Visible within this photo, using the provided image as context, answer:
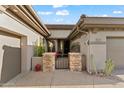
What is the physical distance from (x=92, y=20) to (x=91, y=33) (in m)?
0.95

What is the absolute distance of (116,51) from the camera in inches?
Answer: 506

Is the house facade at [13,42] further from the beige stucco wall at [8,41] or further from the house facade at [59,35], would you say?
the house facade at [59,35]

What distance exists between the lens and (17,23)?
413 inches

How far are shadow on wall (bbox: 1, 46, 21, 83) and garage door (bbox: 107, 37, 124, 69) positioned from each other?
5.27 m

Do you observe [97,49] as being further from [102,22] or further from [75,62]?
[75,62]

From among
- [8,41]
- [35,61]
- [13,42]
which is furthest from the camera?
[35,61]

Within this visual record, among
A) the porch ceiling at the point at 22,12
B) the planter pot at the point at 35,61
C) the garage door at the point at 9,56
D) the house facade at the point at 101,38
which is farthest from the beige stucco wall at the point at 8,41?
the house facade at the point at 101,38

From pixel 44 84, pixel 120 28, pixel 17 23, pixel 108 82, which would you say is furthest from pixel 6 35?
pixel 120 28

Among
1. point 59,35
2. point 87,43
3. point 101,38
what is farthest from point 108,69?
point 59,35

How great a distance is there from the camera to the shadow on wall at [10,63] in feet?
30.2

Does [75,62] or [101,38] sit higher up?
[101,38]

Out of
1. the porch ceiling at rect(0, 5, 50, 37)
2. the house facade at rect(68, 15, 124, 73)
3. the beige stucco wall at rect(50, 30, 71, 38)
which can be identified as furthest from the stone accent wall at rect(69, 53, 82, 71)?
the beige stucco wall at rect(50, 30, 71, 38)

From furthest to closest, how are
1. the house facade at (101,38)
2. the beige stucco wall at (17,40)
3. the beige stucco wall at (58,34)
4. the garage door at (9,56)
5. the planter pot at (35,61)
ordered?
the beige stucco wall at (58,34) → the planter pot at (35,61) → the house facade at (101,38) → the garage door at (9,56) → the beige stucco wall at (17,40)

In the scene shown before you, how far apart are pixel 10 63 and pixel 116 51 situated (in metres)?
6.29
